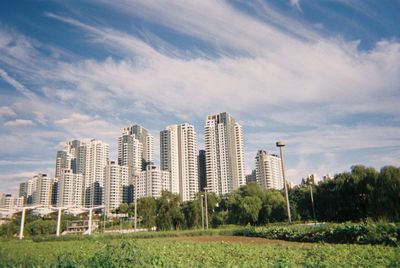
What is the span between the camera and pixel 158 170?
357 ft

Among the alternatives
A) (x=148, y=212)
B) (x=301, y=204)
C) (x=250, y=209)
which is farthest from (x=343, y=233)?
(x=148, y=212)

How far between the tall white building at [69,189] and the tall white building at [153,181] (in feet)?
77.4

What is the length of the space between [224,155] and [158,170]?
75.3 ft

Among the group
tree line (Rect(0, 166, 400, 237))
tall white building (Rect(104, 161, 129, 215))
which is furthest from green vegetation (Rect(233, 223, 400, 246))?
tall white building (Rect(104, 161, 129, 215))

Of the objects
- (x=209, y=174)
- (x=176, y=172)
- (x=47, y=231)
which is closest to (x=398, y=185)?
(x=47, y=231)

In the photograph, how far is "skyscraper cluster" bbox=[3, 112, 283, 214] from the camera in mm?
105250

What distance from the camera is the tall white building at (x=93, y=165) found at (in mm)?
116875

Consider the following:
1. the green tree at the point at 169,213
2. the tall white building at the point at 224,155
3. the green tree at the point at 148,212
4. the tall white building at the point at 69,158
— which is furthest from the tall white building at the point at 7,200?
the green tree at the point at 169,213

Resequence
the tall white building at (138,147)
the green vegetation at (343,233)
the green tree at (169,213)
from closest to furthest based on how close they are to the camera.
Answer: the green vegetation at (343,233)
the green tree at (169,213)
the tall white building at (138,147)

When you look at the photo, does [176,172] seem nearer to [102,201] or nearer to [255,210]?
[102,201]

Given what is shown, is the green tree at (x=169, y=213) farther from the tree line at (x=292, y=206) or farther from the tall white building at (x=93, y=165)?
the tall white building at (x=93, y=165)

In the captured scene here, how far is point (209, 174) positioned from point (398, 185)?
7456 centimetres

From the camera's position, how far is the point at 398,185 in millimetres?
35031

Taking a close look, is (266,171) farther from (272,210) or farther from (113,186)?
(272,210)
